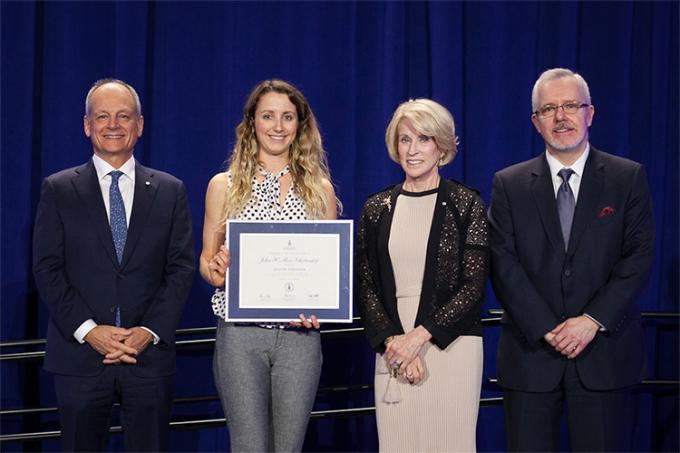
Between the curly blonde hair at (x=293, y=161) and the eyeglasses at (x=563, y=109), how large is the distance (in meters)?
0.93

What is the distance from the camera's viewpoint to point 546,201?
3.57 metres

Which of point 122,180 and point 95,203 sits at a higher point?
point 122,180

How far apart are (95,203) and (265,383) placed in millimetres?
1002

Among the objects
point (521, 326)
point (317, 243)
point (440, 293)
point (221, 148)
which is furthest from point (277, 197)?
point (221, 148)

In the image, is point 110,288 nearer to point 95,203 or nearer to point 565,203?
point 95,203

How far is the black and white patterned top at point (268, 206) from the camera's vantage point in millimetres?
3473

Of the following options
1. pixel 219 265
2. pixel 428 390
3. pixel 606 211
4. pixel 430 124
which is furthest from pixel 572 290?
pixel 219 265

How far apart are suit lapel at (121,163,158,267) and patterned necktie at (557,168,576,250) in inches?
64.6

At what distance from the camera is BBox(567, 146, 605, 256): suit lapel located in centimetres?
351

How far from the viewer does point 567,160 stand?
12.0 ft

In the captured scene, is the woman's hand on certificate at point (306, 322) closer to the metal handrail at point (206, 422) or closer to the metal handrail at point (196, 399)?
the metal handrail at point (206, 422)

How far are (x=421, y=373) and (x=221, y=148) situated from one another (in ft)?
6.34

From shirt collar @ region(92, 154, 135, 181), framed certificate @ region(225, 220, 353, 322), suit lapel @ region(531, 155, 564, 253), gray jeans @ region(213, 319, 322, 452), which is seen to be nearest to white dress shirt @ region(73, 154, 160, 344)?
shirt collar @ region(92, 154, 135, 181)

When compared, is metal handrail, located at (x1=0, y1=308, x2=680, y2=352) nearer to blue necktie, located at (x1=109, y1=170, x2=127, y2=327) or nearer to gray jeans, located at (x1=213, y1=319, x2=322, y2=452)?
blue necktie, located at (x1=109, y1=170, x2=127, y2=327)
